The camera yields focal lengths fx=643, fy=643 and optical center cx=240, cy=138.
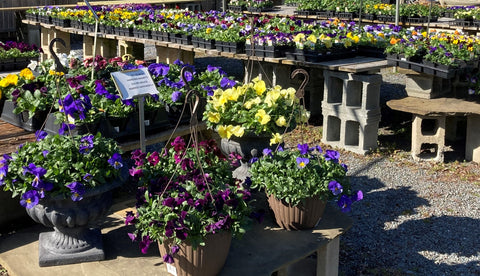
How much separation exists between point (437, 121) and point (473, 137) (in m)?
0.49

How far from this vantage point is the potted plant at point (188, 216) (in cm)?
354

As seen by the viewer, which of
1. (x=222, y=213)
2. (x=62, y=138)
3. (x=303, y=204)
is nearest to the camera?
(x=222, y=213)

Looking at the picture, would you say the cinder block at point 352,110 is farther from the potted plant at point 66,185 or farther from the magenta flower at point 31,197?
the magenta flower at point 31,197

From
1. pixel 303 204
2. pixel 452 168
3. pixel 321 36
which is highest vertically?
pixel 321 36

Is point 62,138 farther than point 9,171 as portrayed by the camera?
Yes

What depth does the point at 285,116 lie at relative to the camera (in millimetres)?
5023

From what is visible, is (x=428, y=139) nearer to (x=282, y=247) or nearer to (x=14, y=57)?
(x=282, y=247)

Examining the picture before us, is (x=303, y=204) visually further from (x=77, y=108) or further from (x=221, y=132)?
(x=77, y=108)

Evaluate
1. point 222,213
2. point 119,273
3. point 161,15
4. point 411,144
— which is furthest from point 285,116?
point 161,15

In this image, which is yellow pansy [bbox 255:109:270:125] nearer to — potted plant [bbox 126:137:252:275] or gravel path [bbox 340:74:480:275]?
potted plant [bbox 126:137:252:275]

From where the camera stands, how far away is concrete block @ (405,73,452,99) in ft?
25.9

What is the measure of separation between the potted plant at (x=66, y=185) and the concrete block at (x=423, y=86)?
4965 mm

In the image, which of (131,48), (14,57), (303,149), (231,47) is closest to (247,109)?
(303,149)

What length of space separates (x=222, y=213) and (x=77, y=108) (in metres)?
1.59
